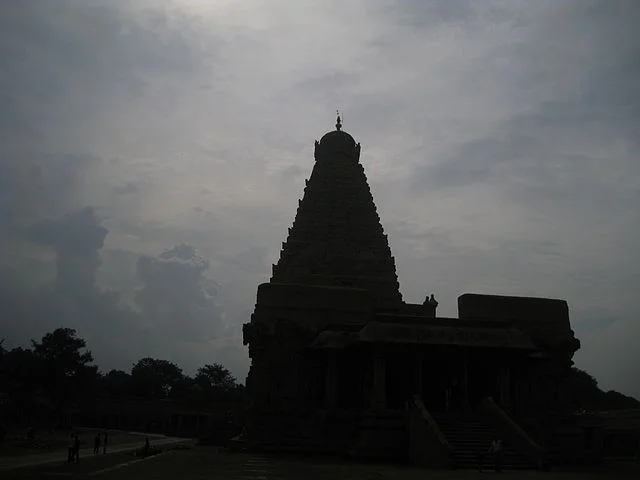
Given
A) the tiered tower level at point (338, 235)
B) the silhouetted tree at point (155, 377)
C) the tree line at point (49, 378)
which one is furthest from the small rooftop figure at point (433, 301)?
the silhouetted tree at point (155, 377)

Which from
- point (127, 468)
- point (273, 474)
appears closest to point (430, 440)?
point (273, 474)

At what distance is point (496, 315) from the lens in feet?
112

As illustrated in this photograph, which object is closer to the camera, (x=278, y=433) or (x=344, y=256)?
(x=278, y=433)

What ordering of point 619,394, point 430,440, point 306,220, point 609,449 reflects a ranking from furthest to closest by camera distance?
1. point 619,394
2. point 306,220
3. point 609,449
4. point 430,440

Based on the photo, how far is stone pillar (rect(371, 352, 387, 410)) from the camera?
27672 mm

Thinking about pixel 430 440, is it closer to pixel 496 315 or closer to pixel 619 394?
pixel 496 315

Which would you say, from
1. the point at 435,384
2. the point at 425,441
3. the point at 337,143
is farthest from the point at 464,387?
the point at 337,143

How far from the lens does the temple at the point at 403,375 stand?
85.2 feet

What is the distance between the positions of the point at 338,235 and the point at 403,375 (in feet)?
59.8

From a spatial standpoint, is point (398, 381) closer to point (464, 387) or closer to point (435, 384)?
point (435, 384)

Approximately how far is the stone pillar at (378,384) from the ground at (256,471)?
10.3 feet

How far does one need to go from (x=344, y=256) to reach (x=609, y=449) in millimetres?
21659

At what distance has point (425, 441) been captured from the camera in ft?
78.7

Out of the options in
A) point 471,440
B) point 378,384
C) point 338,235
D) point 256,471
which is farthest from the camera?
point 338,235
